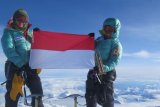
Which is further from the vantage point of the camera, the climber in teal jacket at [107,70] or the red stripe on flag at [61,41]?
the climber in teal jacket at [107,70]

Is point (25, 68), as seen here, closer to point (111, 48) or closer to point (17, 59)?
point (17, 59)

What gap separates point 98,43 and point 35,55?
236cm

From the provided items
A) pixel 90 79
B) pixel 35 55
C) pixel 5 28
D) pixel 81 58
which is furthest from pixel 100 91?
pixel 5 28

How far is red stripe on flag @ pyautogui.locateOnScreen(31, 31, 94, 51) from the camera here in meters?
12.1

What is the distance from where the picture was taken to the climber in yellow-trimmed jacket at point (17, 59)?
37.4 feet

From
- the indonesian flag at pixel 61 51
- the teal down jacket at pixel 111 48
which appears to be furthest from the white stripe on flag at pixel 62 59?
the teal down jacket at pixel 111 48

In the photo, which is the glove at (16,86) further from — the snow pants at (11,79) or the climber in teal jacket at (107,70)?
the climber in teal jacket at (107,70)

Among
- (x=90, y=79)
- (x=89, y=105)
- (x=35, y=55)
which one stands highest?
(x=35, y=55)

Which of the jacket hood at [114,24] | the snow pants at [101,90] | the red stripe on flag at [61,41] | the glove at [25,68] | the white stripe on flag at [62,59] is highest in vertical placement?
the jacket hood at [114,24]

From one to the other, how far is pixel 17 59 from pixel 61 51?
1597 mm

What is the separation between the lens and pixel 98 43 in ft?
41.7

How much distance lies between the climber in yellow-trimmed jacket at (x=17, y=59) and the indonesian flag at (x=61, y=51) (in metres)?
0.29

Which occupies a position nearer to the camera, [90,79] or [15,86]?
[15,86]

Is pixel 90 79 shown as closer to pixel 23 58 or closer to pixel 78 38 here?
pixel 78 38
